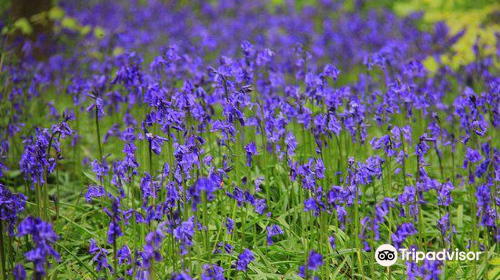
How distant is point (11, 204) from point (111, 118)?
3.47m

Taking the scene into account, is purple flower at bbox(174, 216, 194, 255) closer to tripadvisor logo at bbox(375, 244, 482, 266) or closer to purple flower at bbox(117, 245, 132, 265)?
purple flower at bbox(117, 245, 132, 265)

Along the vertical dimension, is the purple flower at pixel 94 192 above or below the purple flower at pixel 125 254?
above

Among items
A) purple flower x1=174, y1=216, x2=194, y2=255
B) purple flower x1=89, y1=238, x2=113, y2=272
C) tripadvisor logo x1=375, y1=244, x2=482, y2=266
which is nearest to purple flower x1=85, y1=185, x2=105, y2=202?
purple flower x1=89, y1=238, x2=113, y2=272

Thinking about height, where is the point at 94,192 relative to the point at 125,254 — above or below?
above

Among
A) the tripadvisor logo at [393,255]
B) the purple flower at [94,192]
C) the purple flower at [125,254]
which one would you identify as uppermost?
the purple flower at [94,192]

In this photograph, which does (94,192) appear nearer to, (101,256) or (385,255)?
(101,256)

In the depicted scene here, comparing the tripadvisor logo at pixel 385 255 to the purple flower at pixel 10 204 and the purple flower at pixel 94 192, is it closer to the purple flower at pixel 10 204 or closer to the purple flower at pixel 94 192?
the purple flower at pixel 94 192

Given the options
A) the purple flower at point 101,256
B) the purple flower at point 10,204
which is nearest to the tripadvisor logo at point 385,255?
the purple flower at point 101,256

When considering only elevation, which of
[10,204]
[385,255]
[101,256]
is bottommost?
[385,255]

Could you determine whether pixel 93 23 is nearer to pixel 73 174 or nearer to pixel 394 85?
pixel 73 174

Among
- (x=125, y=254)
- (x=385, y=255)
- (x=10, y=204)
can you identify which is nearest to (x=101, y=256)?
(x=125, y=254)

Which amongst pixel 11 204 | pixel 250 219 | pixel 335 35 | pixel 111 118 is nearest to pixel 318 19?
pixel 335 35

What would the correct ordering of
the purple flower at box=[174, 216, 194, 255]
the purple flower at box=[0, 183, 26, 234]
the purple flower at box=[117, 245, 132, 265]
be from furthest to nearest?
the purple flower at box=[117, 245, 132, 265] → the purple flower at box=[0, 183, 26, 234] → the purple flower at box=[174, 216, 194, 255]

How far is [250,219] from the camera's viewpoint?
424 cm
